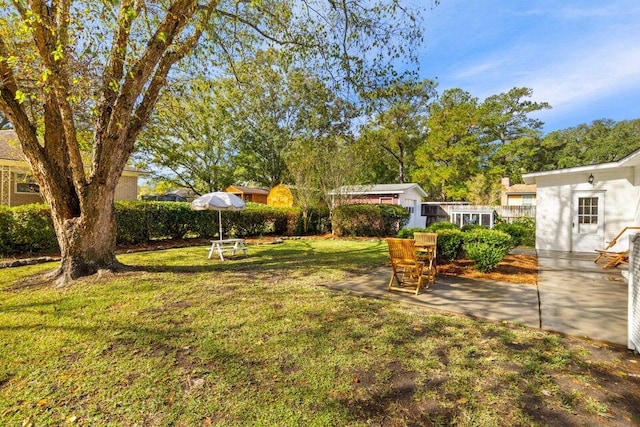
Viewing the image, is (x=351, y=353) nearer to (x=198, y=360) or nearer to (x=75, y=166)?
(x=198, y=360)

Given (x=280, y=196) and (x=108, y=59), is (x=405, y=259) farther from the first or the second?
(x=280, y=196)

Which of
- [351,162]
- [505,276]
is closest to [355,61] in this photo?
[505,276]

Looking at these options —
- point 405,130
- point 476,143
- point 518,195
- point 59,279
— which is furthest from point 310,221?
point 518,195

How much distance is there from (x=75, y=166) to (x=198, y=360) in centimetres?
492

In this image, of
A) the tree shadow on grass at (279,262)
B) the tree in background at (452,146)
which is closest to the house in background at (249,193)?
the tree in background at (452,146)

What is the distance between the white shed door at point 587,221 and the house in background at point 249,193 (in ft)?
77.7

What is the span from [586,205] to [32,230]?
17327 millimetres

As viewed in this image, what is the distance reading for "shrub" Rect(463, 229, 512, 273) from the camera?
6.89 meters

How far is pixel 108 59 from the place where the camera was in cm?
566

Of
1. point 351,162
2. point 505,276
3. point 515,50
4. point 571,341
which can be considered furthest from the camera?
point 351,162

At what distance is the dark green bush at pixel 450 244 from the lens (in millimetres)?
7504

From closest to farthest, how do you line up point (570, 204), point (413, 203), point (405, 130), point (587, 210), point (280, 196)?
point (587, 210), point (570, 204), point (413, 203), point (280, 196), point (405, 130)

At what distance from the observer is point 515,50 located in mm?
11625

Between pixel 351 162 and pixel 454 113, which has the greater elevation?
pixel 454 113
